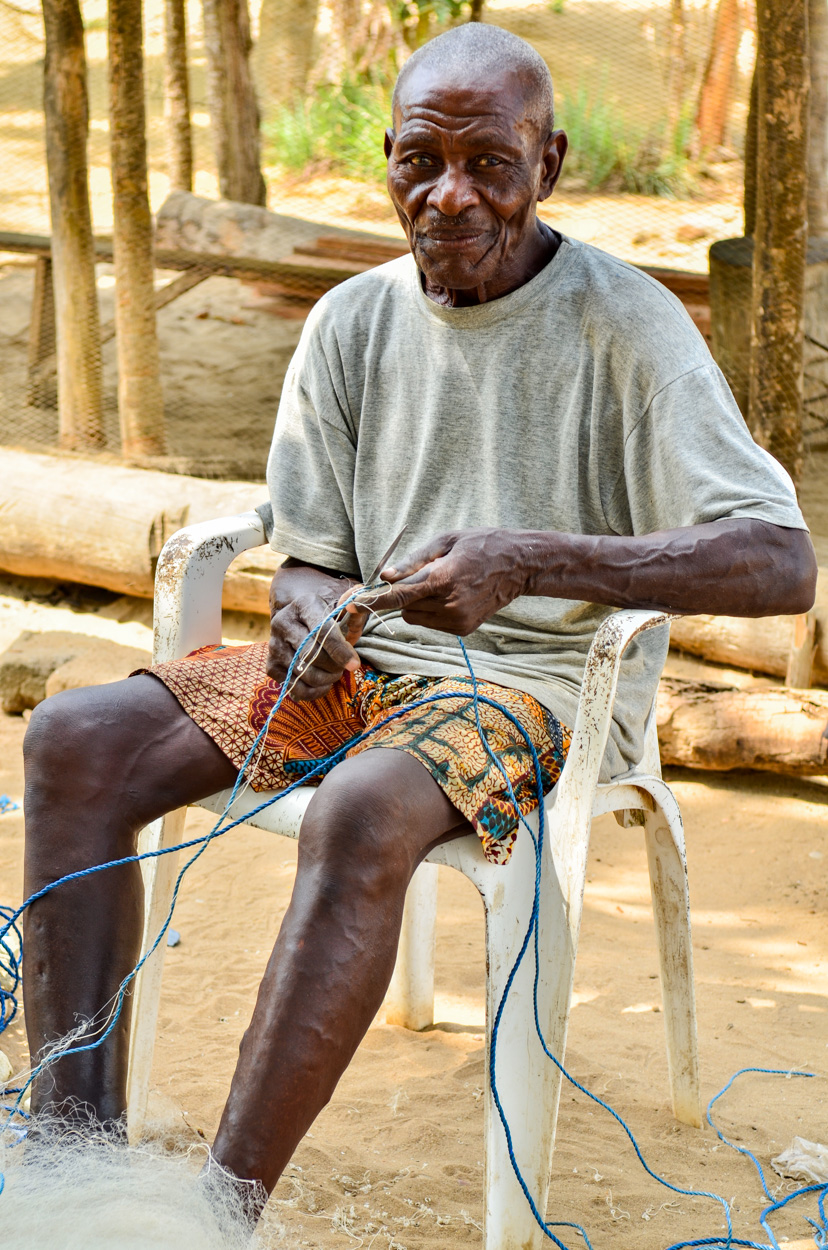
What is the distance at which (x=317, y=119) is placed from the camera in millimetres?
11867

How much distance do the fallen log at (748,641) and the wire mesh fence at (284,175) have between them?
2579mm

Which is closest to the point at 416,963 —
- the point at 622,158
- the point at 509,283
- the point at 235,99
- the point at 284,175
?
the point at 509,283

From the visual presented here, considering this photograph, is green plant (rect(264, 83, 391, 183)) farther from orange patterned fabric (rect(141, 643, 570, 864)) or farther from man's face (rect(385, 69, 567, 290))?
orange patterned fabric (rect(141, 643, 570, 864))

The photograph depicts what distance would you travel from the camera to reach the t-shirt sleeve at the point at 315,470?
7.17ft

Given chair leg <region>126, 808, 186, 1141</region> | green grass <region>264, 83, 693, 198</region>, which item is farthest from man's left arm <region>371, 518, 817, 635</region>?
green grass <region>264, 83, 693, 198</region>

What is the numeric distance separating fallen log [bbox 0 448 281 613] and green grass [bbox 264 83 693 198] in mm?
6862

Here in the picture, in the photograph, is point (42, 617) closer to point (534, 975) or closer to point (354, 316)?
point (354, 316)

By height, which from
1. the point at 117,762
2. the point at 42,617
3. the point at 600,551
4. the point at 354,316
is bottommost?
the point at 42,617

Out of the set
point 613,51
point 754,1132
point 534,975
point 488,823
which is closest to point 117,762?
point 488,823

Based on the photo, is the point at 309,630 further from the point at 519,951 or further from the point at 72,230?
the point at 72,230

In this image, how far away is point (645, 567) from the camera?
180 centimetres

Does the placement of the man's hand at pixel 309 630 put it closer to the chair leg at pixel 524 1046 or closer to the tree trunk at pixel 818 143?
the chair leg at pixel 524 1046

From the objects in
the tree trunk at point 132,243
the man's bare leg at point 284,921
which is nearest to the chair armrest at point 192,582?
the man's bare leg at point 284,921

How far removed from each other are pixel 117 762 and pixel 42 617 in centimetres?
311
